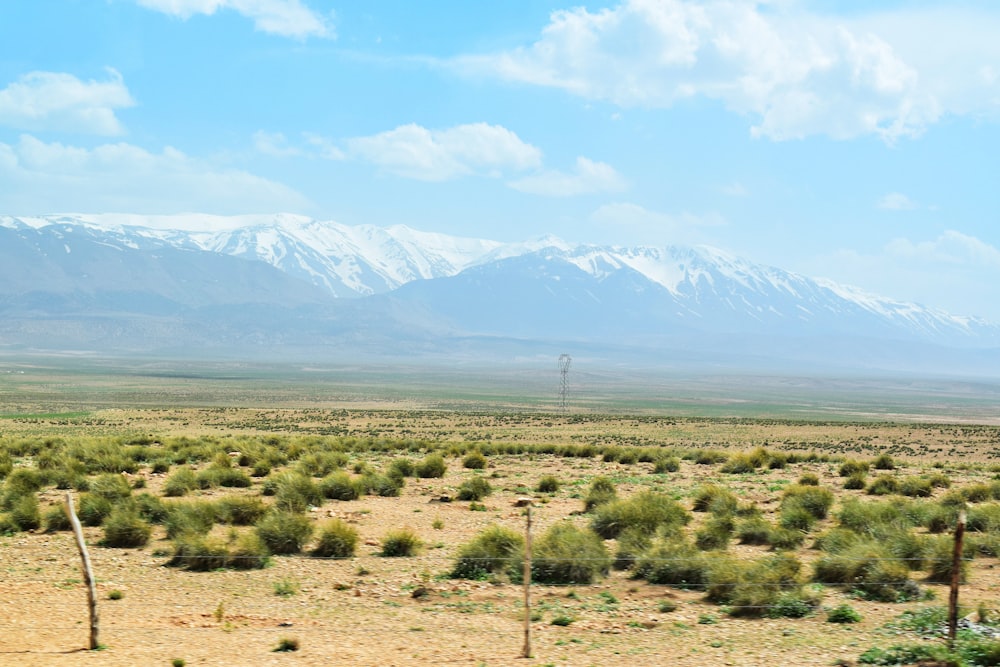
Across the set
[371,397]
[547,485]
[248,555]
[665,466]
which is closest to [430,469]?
[547,485]

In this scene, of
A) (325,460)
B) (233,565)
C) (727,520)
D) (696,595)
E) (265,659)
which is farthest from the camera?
(325,460)

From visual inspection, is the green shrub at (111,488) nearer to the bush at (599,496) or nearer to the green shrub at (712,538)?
the bush at (599,496)

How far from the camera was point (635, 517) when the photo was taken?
19.5 metres

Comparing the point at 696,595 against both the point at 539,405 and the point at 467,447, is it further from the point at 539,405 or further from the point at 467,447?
the point at 539,405

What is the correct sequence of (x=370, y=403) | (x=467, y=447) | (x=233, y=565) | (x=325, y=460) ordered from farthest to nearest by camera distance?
(x=370, y=403)
(x=467, y=447)
(x=325, y=460)
(x=233, y=565)

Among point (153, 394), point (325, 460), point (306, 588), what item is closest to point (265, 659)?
point (306, 588)

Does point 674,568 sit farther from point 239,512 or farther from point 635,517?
point 239,512

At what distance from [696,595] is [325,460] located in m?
18.4

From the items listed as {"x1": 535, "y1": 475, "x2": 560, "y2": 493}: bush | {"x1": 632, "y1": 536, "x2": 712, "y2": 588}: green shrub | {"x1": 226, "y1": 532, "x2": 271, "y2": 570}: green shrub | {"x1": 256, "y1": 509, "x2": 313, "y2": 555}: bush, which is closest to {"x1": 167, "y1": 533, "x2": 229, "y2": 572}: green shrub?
{"x1": 226, "y1": 532, "x2": 271, "y2": 570}: green shrub

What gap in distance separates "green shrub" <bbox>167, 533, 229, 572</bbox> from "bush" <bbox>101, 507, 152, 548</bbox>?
4.40 feet

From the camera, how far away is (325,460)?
102 feet

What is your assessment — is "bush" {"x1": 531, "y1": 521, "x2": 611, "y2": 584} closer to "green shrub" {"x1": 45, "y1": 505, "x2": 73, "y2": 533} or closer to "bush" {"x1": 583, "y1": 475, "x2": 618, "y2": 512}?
"bush" {"x1": 583, "y1": 475, "x2": 618, "y2": 512}

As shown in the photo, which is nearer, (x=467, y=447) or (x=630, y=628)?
(x=630, y=628)

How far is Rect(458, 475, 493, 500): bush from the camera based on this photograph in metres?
25.6
